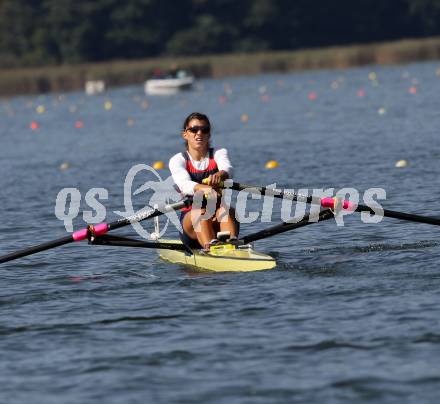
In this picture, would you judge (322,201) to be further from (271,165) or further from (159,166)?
(159,166)

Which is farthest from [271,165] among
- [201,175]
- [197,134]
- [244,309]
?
[244,309]

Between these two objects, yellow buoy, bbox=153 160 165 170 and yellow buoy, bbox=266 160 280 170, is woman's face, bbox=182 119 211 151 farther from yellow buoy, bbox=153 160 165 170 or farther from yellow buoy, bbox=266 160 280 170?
yellow buoy, bbox=153 160 165 170

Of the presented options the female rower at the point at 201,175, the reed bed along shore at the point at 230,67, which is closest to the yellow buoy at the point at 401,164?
the female rower at the point at 201,175

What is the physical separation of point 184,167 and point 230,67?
72680 millimetres

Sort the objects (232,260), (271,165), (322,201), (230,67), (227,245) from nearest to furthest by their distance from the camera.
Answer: (232,260) → (227,245) → (322,201) → (271,165) → (230,67)

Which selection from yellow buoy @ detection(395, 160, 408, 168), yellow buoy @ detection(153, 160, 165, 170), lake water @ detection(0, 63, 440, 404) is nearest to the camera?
lake water @ detection(0, 63, 440, 404)

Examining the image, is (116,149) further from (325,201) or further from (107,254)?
(325,201)

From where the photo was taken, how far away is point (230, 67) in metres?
86.1

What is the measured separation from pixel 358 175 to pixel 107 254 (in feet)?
27.5

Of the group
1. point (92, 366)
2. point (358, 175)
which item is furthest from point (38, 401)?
point (358, 175)

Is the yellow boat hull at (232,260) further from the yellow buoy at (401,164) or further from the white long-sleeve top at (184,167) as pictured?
the yellow buoy at (401,164)

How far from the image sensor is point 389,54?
8162 cm

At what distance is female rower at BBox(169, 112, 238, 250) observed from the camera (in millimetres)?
13812

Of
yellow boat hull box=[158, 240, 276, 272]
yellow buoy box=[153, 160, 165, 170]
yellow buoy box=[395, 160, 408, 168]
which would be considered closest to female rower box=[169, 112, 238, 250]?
yellow boat hull box=[158, 240, 276, 272]
